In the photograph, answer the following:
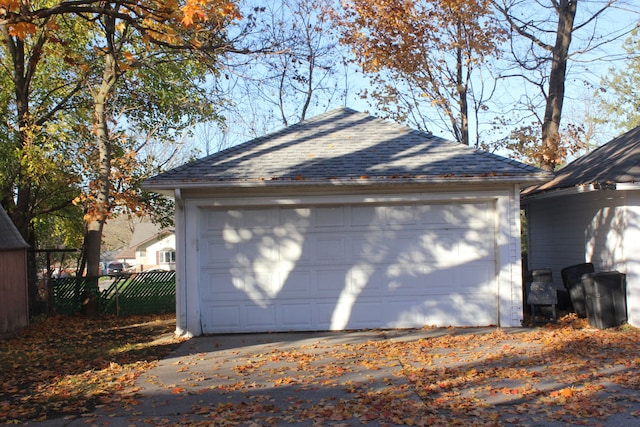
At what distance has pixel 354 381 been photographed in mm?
7277

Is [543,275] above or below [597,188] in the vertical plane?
below

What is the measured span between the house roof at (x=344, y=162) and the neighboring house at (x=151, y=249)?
48.7 metres

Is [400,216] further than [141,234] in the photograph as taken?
No

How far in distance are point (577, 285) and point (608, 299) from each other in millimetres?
1072

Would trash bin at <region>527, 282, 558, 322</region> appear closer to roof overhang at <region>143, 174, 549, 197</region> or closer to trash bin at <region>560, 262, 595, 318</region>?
trash bin at <region>560, 262, 595, 318</region>

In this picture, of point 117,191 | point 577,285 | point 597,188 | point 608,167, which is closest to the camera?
point 597,188

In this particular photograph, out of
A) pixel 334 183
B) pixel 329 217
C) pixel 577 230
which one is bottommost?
pixel 577 230

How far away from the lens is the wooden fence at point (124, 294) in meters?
Answer: 15.7

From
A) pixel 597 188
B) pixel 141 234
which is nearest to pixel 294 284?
pixel 597 188

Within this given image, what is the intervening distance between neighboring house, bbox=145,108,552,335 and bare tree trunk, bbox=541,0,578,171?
980cm

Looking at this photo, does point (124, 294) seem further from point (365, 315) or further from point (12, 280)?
point (365, 315)

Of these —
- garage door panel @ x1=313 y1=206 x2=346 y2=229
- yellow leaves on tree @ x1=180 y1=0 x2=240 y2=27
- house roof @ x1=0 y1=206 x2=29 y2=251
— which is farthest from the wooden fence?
yellow leaves on tree @ x1=180 y1=0 x2=240 y2=27

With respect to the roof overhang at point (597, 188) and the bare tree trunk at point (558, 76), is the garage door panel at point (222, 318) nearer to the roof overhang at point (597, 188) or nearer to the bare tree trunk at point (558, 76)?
the roof overhang at point (597, 188)

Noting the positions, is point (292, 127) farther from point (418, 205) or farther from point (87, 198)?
point (87, 198)
